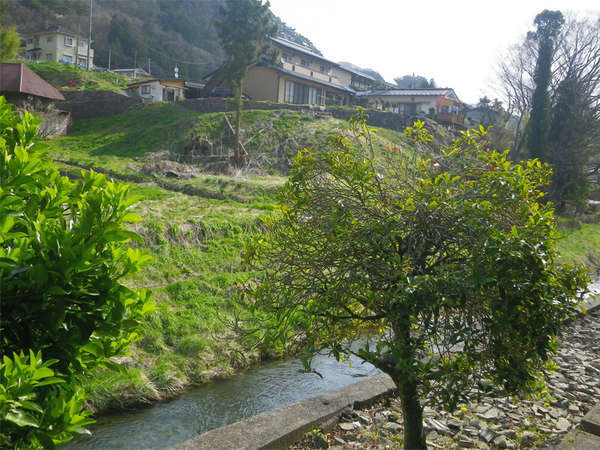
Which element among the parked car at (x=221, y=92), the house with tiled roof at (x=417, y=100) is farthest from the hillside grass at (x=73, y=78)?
the house with tiled roof at (x=417, y=100)

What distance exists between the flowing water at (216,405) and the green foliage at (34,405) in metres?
3.64

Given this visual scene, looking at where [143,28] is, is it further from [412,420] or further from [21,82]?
[412,420]

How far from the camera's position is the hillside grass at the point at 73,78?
37.0m

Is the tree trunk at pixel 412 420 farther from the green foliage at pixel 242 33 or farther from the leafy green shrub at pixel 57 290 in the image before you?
the green foliage at pixel 242 33

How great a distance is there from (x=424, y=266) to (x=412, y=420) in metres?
1.37

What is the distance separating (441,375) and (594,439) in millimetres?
1953

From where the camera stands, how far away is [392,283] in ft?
11.8

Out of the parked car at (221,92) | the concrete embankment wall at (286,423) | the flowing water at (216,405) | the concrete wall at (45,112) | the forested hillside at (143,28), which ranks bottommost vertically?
the flowing water at (216,405)

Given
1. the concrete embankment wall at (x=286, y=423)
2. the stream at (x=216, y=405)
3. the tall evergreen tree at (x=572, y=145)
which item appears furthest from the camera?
the tall evergreen tree at (x=572, y=145)

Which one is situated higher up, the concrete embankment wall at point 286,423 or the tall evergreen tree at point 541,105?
the tall evergreen tree at point 541,105

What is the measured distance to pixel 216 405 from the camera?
Answer: 7.09 metres

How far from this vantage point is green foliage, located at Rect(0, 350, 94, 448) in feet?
6.09

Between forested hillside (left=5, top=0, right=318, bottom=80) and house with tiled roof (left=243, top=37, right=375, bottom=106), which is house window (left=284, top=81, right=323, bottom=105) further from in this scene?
forested hillside (left=5, top=0, right=318, bottom=80)

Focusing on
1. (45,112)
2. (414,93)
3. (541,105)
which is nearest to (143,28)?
(414,93)
